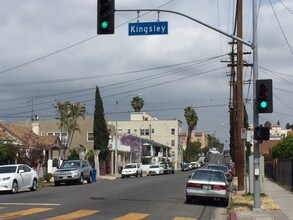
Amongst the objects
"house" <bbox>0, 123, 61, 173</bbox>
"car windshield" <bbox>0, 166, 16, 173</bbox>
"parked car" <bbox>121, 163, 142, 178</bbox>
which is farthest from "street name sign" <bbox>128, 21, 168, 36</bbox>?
"parked car" <bbox>121, 163, 142, 178</bbox>

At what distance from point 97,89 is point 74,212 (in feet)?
164

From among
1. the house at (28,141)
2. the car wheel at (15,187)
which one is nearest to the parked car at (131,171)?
the house at (28,141)

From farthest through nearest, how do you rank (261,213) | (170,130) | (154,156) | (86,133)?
(170,130) < (154,156) < (86,133) < (261,213)

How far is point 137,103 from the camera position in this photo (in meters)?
128

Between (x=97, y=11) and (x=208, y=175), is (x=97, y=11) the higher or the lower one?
the higher one

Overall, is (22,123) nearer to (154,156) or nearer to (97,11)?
(154,156)

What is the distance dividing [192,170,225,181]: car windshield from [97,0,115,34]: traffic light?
28.5 feet

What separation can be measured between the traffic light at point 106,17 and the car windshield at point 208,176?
8683 millimetres

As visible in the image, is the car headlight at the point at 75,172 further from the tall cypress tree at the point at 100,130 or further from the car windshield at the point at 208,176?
the tall cypress tree at the point at 100,130

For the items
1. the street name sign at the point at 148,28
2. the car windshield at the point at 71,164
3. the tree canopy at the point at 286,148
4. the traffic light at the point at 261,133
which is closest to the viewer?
the street name sign at the point at 148,28

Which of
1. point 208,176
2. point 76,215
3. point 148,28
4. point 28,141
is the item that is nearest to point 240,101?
point 208,176

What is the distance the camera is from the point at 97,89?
67.2 metres

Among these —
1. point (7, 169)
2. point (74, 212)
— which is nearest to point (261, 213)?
point (74, 212)

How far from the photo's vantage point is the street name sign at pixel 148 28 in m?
18.3
